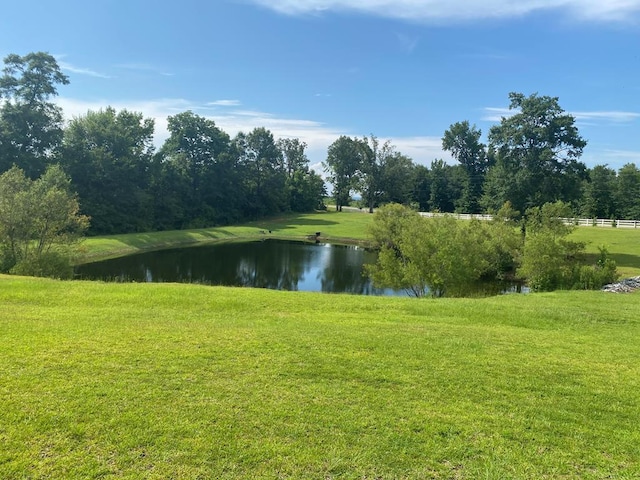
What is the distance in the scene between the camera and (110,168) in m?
55.4

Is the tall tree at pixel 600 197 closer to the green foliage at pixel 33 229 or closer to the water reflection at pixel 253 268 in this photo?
the water reflection at pixel 253 268

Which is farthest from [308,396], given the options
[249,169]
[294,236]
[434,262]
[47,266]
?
[249,169]

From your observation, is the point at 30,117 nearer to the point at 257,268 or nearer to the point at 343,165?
the point at 257,268

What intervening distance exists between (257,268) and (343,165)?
63692 millimetres

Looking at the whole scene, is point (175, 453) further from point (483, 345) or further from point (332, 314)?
point (332, 314)

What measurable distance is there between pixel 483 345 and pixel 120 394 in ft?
22.0

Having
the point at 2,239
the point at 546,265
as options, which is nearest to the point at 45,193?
the point at 2,239

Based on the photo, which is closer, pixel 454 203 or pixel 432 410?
pixel 432 410

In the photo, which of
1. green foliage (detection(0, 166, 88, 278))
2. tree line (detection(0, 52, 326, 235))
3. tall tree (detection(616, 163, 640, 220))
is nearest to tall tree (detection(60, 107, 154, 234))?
tree line (detection(0, 52, 326, 235))

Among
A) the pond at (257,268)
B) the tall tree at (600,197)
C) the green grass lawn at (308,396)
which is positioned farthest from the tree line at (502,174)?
the green grass lawn at (308,396)

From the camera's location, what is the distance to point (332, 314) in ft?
38.6

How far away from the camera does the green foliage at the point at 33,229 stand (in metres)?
21.3

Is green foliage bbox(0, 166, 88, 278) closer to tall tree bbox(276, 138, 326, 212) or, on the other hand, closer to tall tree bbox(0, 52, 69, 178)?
tall tree bbox(0, 52, 69, 178)

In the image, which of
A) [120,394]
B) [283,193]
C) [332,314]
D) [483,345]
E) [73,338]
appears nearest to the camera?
[120,394]
